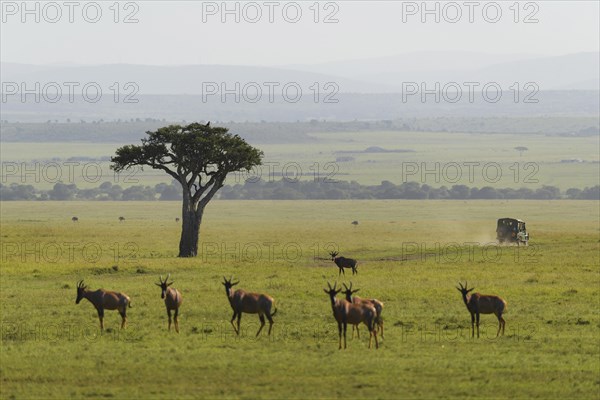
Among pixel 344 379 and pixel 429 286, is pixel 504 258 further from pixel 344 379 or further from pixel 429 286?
pixel 344 379

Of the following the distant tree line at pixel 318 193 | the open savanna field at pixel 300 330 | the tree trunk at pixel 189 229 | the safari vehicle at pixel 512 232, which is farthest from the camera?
the distant tree line at pixel 318 193

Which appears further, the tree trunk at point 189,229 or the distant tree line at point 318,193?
the distant tree line at point 318,193

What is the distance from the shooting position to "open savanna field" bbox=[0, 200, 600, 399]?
2258 cm

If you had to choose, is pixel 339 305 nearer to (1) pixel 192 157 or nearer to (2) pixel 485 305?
(2) pixel 485 305

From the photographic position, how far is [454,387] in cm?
2223

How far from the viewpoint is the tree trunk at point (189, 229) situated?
2216 inches

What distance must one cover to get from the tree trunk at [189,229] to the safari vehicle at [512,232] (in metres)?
19.9

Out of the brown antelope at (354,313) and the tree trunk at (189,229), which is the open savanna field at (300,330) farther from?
the tree trunk at (189,229)

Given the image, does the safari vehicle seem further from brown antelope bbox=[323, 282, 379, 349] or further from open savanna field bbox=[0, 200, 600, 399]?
brown antelope bbox=[323, 282, 379, 349]

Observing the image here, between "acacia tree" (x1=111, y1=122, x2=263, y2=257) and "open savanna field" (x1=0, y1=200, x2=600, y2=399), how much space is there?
8.05 ft

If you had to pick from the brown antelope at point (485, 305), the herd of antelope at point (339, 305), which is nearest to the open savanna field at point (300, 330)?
the herd of antelope at point (339, 305)

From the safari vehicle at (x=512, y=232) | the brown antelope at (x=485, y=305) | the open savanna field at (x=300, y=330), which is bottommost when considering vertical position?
the open savanna field at (x=300, y=330)

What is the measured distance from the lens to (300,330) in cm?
2881

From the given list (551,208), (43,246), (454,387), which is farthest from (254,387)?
(551,208)
